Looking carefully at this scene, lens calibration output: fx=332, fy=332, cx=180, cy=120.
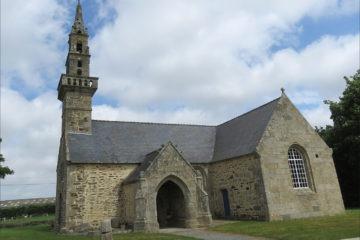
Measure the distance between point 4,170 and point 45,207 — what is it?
2629cm

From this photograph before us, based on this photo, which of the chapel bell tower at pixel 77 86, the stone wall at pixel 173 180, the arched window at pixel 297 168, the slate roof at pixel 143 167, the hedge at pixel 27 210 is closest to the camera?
the stone wall at pixel 173 180

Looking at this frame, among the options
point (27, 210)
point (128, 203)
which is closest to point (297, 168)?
point (128, 203)

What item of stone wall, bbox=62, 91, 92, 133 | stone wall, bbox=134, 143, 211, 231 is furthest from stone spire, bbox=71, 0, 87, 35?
stone wall, bbox=134, 143, 211, 231

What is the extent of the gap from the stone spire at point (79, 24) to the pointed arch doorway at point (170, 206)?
13809 millimetres


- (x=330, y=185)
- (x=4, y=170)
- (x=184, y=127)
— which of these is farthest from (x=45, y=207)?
(x=330, y=185)

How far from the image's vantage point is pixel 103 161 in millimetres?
21703

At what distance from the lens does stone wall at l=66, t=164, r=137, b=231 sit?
20188 millimetres

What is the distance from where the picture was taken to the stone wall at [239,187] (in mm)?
20473

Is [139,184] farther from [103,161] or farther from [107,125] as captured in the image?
[107,125]

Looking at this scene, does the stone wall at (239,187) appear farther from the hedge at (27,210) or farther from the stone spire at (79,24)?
the hedge at (27,210)

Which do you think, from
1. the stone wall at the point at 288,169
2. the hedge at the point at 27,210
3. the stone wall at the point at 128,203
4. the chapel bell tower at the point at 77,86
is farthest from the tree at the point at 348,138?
the hedge at the point at 27,210

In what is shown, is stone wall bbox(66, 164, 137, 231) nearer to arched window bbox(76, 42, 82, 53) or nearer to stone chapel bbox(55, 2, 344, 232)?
stone chapel bbox(55, 2, 344, 232)

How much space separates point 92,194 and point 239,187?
31.4 ft

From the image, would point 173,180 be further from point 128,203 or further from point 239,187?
point 239,187
